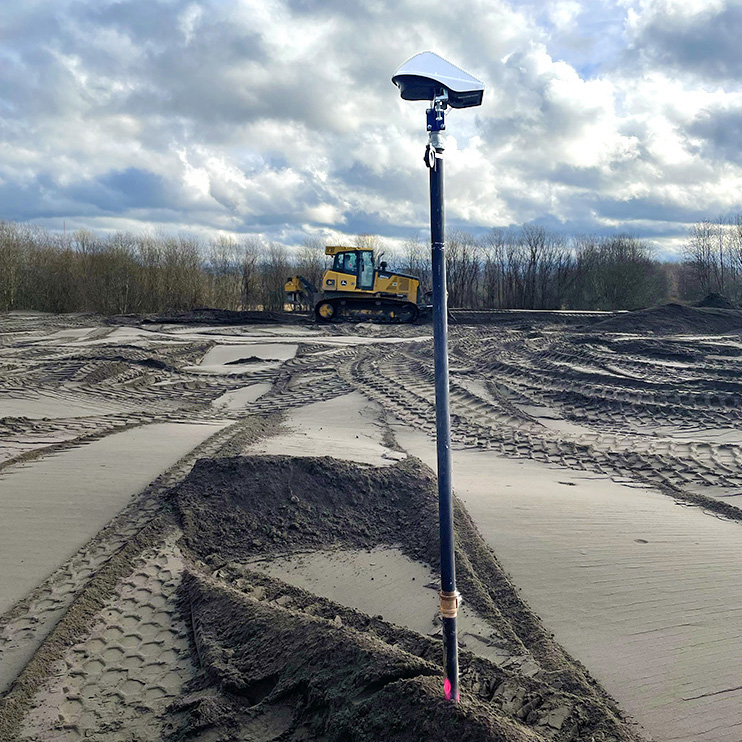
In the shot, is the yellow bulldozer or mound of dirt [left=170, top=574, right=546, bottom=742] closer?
mound of dirt [left=170, top=574, right=546, bottom=742]

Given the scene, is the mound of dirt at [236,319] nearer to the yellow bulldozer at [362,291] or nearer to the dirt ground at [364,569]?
the yellow bulldozer at [362,291]

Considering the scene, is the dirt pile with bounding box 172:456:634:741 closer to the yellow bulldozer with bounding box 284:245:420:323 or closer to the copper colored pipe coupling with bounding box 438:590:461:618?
the copper colored pipe coupling with bounding box 438:590:461:618

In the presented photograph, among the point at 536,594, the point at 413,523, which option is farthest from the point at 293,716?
the point at 413,523

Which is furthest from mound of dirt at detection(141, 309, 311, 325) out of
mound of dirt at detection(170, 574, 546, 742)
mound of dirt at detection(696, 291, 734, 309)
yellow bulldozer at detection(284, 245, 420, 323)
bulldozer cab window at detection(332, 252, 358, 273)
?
mound of dirt at detection(170, 574, 546, 742)

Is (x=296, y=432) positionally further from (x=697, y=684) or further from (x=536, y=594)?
(x=697, y=684)

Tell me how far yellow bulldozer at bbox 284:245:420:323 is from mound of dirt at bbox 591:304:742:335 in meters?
7.34

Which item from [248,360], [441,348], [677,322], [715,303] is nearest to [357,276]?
[248,360]

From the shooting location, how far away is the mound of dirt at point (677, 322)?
19.8 m

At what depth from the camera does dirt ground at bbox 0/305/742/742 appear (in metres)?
2.76

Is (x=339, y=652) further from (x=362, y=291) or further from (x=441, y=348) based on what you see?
(x=362, y=291)

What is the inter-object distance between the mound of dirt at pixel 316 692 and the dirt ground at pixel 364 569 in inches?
0.4

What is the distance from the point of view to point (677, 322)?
20.5m

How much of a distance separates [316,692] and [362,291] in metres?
21.9

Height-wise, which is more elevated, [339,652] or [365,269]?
[365,269]
